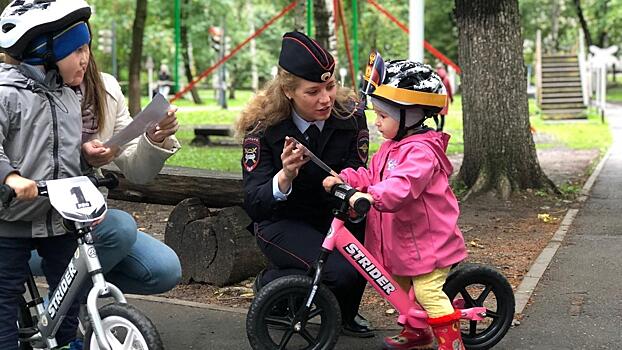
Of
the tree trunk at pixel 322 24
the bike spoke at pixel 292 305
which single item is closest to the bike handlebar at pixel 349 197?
the bike spoke at pixel 292 305

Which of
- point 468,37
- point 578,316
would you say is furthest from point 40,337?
point 468,37

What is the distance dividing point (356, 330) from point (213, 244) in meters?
1.49

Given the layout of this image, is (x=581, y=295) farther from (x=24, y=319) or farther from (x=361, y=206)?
(x=24, y=319)

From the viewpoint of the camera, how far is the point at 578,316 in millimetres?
5582

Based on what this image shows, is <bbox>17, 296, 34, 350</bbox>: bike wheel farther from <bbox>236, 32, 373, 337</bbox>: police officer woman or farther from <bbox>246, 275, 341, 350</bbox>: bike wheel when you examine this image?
<bbox>236, 32, 373, 337</bbox>: police officer woman

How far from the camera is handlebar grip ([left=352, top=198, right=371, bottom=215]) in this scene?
4133mm

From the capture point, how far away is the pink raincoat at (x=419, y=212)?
4375 mm

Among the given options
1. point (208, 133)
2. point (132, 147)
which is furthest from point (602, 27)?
point (132, 147)

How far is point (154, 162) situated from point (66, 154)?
1.40 ft

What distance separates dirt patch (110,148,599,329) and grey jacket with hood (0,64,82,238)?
7.08 ft

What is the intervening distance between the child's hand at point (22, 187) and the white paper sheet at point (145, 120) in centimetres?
47

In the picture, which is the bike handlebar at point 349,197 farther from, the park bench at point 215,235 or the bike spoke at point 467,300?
the park bench at point 215,235

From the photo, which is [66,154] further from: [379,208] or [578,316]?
[578,316]

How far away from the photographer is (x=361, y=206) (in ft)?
13.6
